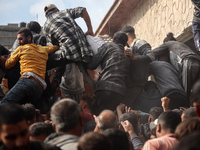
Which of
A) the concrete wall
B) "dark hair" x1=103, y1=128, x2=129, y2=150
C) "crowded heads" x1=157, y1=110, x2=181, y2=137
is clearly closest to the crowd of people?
"crowded heads" x1=157, y1=110, x2=181, y2=137

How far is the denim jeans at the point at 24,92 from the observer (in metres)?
5.08

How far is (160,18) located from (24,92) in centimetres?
639

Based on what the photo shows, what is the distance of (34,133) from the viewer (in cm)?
342

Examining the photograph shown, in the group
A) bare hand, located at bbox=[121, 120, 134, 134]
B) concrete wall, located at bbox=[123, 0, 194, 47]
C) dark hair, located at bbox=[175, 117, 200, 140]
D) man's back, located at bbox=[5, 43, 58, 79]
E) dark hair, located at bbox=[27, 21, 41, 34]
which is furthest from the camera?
concrete wall, located at bbox=[123, 0, 194, 47]

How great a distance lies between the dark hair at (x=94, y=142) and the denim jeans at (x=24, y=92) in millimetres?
2741

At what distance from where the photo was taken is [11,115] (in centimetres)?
241

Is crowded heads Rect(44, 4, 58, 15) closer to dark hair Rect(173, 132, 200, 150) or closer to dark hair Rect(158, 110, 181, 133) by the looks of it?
dark hair Rect(158, 110, 181, 133)

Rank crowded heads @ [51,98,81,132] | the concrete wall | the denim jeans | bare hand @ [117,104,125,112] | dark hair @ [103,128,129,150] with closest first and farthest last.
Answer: crowded heads @ [51,98,81,132]
dark hair @ [103,128,129,150]
the denim jeans
bare hand @ [117,104,125,112]
the concrete wall

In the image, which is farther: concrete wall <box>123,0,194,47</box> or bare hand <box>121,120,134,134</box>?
concrete wall <box>123,0,194,47</box>

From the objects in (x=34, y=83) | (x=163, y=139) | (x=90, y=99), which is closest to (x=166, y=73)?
(x=90, y=99)

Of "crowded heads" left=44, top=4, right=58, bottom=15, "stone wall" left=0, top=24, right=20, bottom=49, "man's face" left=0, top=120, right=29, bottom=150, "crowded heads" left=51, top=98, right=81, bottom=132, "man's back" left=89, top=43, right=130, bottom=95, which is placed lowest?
"man's face" left=0, top=120, right=29, bottom=150

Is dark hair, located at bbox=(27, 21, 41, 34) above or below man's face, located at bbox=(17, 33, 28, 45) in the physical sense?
above

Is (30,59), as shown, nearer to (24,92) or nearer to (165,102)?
(24,92)

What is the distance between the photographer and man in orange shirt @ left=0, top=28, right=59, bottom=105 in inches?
202
